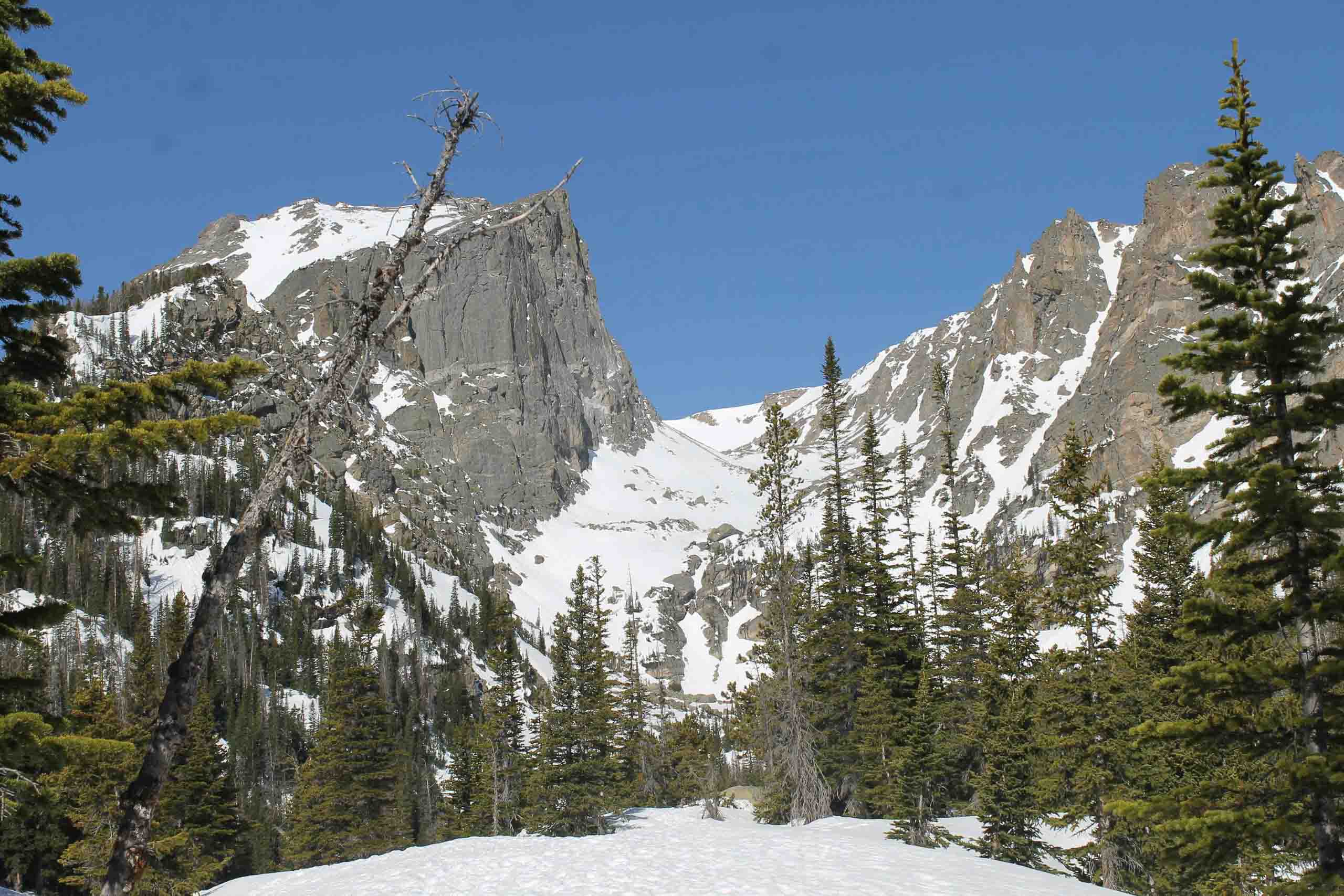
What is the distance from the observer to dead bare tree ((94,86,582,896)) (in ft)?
33.4

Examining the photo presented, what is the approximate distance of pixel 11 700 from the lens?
13383 millimetres

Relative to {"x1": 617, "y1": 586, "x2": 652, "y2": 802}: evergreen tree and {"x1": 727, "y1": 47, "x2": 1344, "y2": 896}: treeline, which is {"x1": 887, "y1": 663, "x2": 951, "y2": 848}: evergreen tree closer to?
{"x1": 727, "y1": 47, "x2": 1344, "y2": 896}: treeline

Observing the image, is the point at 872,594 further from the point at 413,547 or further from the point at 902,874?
the point at 413,547

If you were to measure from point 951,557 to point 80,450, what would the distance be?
4017cm

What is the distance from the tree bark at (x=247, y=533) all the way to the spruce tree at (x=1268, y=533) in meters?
10.1

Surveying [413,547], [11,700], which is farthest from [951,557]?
[413,547]

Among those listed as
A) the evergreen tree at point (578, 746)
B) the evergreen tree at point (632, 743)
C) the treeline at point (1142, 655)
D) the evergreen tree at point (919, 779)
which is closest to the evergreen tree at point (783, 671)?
→ the treeline at point (1142, 655)

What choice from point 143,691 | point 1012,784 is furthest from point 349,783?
point 1012,784

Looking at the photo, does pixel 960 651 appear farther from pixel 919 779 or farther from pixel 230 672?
pixel 230 672

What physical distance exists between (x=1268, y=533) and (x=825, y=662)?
90.1 ft

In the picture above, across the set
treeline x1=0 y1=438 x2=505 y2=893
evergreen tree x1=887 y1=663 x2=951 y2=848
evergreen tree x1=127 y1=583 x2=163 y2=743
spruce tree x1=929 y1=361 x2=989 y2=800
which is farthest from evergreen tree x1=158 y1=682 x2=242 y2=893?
spruce tree x1=929 y1=361 x2=989 y2=800

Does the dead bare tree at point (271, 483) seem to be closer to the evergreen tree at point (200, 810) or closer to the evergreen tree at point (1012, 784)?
the evergreen tree at point (1012, 784)

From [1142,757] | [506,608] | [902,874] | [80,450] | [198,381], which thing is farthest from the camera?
[506,608]

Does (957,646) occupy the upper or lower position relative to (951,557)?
lower
